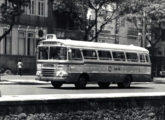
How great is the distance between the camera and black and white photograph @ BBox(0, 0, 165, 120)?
28.9ft

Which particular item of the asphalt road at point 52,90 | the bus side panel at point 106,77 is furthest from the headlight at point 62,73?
the bus side panel at point 106,77

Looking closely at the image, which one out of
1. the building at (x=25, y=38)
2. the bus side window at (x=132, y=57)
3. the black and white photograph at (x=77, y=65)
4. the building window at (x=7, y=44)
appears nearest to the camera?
the black and white photograph at (x=77, y=65)

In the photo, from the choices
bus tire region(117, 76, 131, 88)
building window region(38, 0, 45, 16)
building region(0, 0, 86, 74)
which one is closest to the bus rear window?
bus tire region(117, 76, 131, 88)

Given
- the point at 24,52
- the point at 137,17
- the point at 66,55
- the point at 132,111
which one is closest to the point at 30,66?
the point at 24,52

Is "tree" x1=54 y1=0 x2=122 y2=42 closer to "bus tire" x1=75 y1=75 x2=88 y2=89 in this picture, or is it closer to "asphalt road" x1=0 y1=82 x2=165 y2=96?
"asphalt road" x1=0 y1=82 x2=165 y2=96

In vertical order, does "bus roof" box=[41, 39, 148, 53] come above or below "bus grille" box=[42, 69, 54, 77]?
above

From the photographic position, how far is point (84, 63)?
25000mm

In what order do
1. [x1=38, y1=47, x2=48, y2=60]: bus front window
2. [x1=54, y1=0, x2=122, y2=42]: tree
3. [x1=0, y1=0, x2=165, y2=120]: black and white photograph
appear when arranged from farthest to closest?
1. [x1=54, y1=0, x2=122, y2=42]: tree
2. [x1=38, y1=47, x2=48, y2=60]: bus front window
3. [x1=0, y1=0, x2=165, y2=120]: black and white photograph

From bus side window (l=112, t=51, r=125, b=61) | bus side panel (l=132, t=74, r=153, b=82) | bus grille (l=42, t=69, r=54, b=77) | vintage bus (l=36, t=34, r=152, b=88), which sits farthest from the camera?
bus side panel (l=132, t=74, r=153, b=82)

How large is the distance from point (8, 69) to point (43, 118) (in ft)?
123

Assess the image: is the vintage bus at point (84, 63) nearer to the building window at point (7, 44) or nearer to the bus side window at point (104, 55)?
the bus side window at point (104, 55)

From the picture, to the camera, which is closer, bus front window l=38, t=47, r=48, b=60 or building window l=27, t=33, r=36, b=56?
A: bus front window l=38, t=47, r=48, b=60

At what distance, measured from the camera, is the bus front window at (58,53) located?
79.3 feet

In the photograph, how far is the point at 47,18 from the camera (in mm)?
Result: 49219
